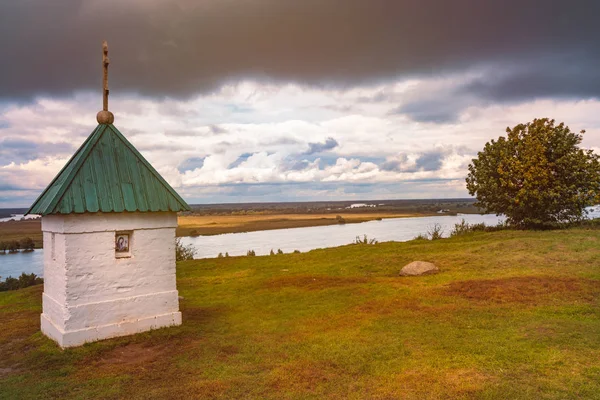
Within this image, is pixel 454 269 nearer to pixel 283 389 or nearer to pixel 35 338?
pixel 283 389

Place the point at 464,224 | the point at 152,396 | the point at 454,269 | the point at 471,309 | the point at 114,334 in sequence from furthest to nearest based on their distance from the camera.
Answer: the point at 464,224 → the point at 454,269 → the point at 471,309 → the point at 114,334 → the point at 152,396

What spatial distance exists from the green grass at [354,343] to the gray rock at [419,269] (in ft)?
1.72

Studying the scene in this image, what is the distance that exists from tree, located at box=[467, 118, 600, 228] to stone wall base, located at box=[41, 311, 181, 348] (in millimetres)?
22066

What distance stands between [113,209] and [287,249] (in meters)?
31.7

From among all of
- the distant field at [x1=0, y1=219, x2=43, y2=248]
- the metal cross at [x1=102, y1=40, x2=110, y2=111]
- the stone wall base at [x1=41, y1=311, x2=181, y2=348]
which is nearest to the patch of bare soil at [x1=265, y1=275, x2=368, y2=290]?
the stone wall base at [x1=41, y1=311, x2=181, y2=348]

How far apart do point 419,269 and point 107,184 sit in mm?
12484

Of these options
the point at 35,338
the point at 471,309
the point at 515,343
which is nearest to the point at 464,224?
the point at 471,309

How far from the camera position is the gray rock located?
57.6 ft

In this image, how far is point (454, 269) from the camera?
18.0 m

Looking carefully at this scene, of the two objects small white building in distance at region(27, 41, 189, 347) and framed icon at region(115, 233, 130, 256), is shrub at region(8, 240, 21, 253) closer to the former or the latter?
small white building in distance at region(27, 41, 189, 347)

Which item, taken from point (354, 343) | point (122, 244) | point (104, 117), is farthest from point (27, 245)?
point (354, 343)

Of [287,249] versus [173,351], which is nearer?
[173,351]

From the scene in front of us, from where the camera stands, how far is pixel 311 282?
677 inches

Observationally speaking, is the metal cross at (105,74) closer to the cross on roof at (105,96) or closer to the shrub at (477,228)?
the cross on roof at (105,96)
